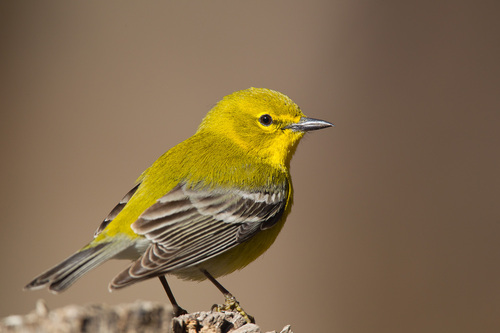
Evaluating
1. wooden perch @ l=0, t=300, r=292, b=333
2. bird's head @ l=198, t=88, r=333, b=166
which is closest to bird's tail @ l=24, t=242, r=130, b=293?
wooden perch @ l=0, t=300, r=292, b=333

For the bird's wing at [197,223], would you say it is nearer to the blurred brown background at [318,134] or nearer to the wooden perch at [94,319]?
the wooden perch at [94,319]

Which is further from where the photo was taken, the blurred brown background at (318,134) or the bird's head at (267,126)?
the blurred brown background at (318,134)

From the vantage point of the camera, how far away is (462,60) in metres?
8.98

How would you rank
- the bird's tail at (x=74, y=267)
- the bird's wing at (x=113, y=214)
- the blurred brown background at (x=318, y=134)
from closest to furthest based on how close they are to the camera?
the bird's tail at (x=74, y=267) → the bird's wing at (x=113, y=214) → the blurred brown background at (x=318, y=134)

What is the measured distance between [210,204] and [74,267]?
1.10 metres

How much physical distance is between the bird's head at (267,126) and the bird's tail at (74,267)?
1491 millimetres

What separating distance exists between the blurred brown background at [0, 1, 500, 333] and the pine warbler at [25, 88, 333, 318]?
309 centimetres

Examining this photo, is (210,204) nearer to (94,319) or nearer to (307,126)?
(307,126)

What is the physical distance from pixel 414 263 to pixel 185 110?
12.5 feet

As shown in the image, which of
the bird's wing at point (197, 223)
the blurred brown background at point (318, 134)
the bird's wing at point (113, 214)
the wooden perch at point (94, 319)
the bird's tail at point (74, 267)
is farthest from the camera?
the blurred brown background at point (318, 134)

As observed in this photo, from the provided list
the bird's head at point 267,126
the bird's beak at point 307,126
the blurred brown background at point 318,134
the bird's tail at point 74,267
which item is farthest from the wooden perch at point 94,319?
the blurred brown background at point 318,134

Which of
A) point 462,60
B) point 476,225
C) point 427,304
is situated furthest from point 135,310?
point 462,60

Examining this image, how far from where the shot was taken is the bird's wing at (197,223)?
3.58 meters

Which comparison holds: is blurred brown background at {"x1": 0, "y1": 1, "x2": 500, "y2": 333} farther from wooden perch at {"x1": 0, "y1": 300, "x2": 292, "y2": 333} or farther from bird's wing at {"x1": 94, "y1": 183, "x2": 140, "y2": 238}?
wooden perch at {"x1": 0, "y1": 300, "x2": 292, "y2": 333}
